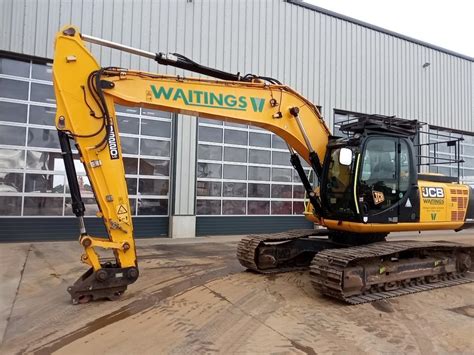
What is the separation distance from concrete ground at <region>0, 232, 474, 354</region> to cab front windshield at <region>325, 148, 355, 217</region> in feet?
4.50

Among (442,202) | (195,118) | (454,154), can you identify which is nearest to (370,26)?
(454,154)

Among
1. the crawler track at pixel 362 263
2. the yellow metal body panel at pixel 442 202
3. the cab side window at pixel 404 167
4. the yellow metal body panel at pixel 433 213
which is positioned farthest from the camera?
the yellow metal body panel at pixel 442 202

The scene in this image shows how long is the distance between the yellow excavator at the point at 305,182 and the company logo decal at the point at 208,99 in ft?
0.05

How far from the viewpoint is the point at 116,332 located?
4.67 m

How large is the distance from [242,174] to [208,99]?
871 cm

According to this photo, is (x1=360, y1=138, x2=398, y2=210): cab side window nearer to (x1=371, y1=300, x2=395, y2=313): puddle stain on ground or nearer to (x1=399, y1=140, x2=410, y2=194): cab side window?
(x1=399, y1=140, x2=410, y2=194): cab side window

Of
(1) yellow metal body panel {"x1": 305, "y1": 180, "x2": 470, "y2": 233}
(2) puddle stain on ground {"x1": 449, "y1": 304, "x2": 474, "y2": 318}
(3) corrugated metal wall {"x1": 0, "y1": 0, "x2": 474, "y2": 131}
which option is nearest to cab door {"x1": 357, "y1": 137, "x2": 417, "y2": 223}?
(1) yellow metal body panel {"x1": 305, "y1": 180, "x2": 470, "y2": 233}

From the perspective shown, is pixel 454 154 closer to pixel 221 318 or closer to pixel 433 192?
pixel 433 192

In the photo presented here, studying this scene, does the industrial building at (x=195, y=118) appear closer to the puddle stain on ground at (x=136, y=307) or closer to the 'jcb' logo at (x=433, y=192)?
the 'jcb' logo at (x=433, y=192)

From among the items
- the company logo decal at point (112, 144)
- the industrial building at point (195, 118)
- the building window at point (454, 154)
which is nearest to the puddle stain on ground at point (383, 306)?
the company logo decal at point (112, 144)

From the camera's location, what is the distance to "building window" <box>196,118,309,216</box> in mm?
14086

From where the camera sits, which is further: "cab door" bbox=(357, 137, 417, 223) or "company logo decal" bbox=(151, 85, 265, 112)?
"cab door" bbox=(357, 137, 417, 223)

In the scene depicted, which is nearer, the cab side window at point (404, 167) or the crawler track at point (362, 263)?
the crawler track at point (362, 263)

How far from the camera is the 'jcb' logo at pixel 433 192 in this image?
7.28 m
